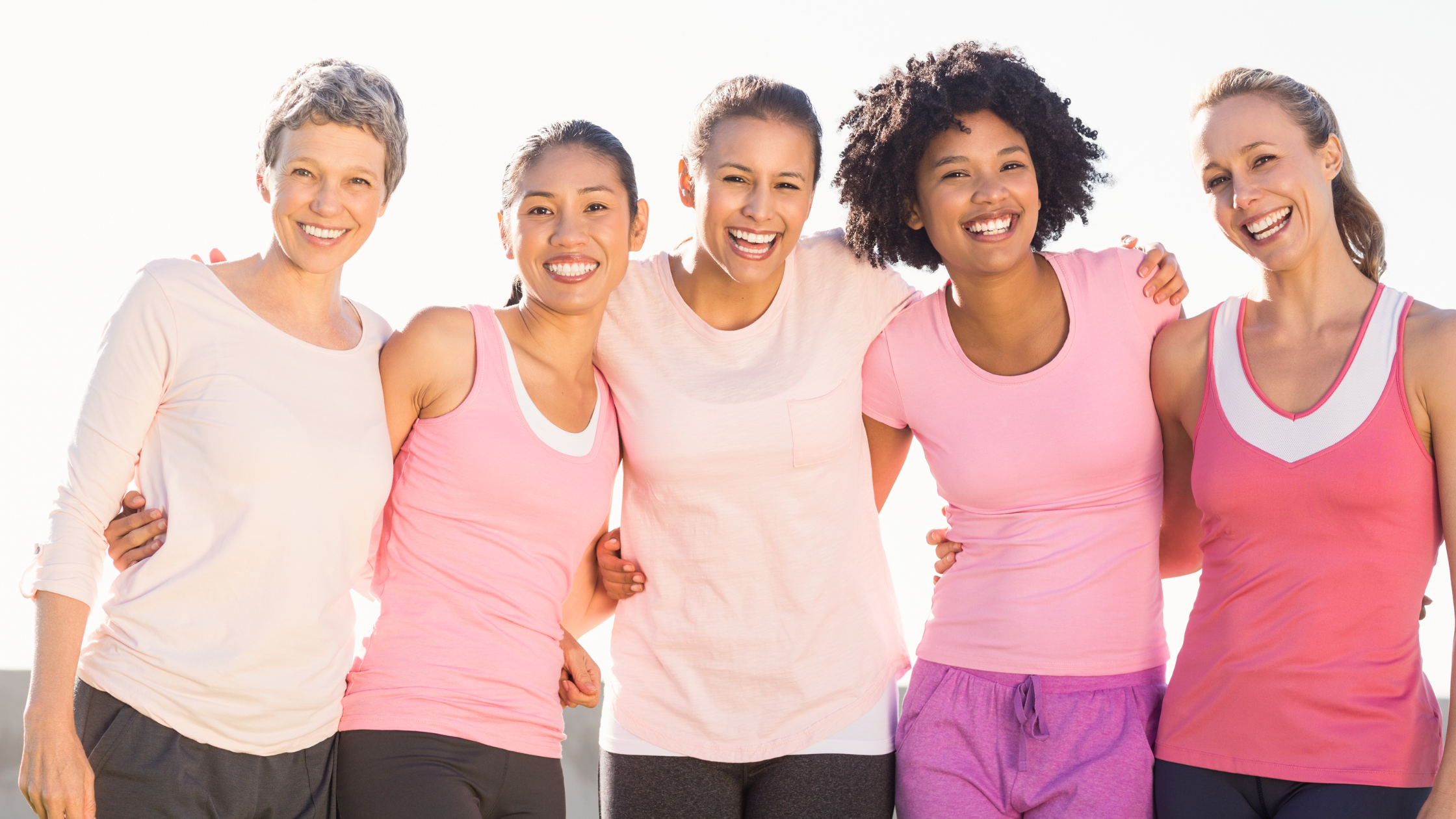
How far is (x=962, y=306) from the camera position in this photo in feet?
9.43

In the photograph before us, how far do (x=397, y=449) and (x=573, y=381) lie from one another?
1.42ft

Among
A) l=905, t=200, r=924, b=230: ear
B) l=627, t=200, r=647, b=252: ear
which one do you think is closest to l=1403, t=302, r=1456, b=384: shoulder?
l=905, t=200, r=924, b=230: ear

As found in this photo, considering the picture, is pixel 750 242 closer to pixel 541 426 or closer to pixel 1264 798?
pixel 541 426

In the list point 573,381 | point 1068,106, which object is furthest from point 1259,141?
point 573,381

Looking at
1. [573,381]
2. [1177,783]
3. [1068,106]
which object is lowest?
[1177,783]

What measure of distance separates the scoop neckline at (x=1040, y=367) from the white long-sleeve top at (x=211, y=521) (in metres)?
1.43

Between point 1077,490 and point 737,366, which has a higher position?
point 737,366

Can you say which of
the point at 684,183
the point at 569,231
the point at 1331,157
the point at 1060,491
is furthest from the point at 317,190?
the point at 1331,157

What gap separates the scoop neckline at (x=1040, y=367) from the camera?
271cm

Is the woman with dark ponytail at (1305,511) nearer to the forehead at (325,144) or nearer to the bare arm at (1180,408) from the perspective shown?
the bare arm at (1180,408)

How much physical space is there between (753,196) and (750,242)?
0.11 metres

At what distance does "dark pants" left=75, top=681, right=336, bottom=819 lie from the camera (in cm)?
201

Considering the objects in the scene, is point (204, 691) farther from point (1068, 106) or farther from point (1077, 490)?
point (1068, 106)

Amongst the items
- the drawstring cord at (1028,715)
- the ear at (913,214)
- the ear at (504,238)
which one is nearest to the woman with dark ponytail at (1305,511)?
the drawstring cord at (1028,715)
